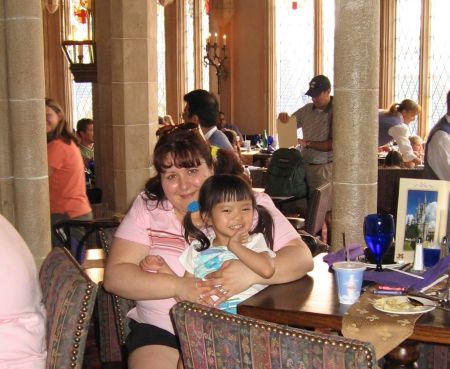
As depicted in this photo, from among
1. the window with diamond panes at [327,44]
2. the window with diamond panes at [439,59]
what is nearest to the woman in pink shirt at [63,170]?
the window with diamond panes at [439,59]

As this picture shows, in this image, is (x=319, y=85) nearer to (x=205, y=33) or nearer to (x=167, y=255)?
(x=167, y=255)

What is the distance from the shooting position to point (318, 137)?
6742 mm

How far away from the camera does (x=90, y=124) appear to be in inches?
323

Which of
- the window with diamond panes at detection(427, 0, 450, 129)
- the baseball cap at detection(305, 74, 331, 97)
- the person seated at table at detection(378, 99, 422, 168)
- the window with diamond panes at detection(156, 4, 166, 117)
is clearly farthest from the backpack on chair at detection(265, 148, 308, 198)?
the window with diamond panes at detection(156, 4, 166, 117)

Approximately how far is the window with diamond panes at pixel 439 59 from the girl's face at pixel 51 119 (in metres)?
7.02

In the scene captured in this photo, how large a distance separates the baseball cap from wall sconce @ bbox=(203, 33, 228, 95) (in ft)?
22.2

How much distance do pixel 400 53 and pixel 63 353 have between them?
9816 mm

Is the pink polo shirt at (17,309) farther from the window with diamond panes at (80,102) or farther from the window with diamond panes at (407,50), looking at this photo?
the window with diamond panes at (80,102)

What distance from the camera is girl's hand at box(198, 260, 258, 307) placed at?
96.2 inches

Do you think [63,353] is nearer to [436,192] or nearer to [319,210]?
[436,192]

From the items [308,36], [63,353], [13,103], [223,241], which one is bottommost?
[63,353]

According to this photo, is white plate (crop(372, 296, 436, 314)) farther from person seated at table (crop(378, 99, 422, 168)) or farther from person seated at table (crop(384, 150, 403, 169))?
person seated at table (crop(378, 99, 422, 168))

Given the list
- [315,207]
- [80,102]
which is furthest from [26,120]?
[80,102]

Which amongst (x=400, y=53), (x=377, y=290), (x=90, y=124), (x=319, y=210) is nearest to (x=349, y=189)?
(x=319, y=210)
